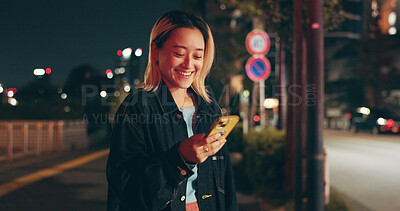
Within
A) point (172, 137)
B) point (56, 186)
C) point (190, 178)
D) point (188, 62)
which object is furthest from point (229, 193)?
point (56, 186)

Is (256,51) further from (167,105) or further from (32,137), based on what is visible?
(32,137)

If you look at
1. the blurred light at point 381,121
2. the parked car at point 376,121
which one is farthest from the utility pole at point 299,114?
the blurred light at point 381,121

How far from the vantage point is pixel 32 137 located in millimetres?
13148

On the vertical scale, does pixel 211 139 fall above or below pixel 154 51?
below

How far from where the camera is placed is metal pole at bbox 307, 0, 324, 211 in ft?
13.2

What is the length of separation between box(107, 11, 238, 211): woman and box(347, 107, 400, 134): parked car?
23208 millimetres

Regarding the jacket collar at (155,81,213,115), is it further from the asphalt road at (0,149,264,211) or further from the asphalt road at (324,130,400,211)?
the asphalt road at (324,130,400,211)

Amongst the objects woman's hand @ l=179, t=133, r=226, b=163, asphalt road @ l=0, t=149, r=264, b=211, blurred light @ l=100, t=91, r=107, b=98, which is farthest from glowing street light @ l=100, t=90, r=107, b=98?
woman's hand @ l=179, t=133, r=226, b=163

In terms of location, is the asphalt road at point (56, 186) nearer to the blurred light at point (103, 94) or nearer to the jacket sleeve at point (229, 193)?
the jacket sleeve at point (229, 193)

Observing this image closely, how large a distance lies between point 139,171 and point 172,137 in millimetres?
234

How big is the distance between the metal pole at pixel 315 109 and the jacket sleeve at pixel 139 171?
2.82 meters

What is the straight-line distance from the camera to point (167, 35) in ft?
5.62

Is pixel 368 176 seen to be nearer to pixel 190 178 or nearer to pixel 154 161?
pixel 190 178

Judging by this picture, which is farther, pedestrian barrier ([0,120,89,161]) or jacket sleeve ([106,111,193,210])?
pedestrian barrier ([0,120,89,161])
